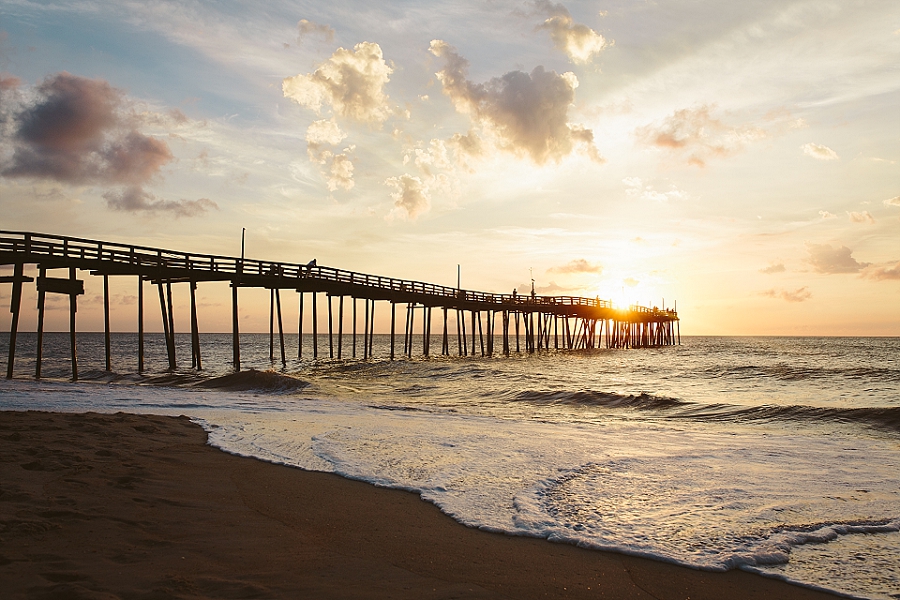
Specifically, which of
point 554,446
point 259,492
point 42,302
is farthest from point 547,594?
point 42,302

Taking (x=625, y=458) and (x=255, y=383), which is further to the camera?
(x=255, y=383)

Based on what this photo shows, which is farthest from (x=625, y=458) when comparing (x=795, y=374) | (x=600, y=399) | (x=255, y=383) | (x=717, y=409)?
(x=795, y=374)

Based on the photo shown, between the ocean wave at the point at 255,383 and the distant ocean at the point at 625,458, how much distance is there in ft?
1.06

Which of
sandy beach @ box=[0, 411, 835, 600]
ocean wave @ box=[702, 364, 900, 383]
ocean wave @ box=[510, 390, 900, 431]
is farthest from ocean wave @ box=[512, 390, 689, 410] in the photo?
sandy beach @ box=[0, 411, 835, 600]

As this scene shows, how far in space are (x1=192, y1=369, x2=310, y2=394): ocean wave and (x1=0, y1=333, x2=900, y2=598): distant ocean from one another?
12.7 inches

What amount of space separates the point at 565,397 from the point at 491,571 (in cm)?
1391

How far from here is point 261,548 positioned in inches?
171

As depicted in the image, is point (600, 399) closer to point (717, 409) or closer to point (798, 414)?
point (717, 409)

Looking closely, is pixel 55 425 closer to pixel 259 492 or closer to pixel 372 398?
pixel 259 492

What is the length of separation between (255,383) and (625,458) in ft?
49.2

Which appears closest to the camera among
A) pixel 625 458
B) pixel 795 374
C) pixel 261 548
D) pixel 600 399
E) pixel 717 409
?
pixel 261 548

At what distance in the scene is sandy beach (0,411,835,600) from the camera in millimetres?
3684

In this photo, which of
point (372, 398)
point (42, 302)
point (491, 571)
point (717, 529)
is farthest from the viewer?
point (42, 302)

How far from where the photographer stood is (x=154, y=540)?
432cm
